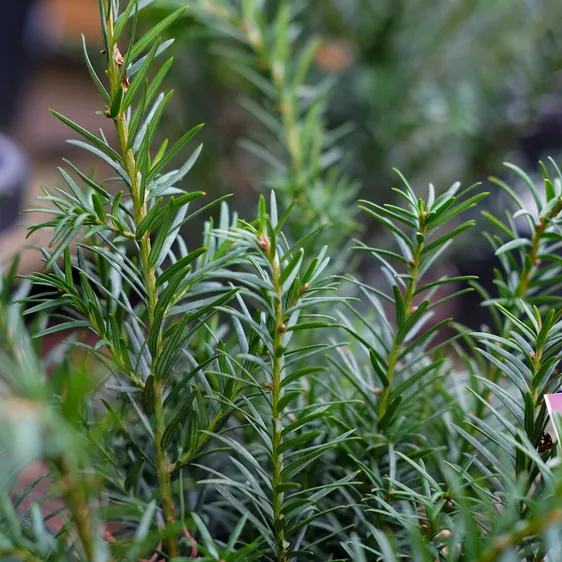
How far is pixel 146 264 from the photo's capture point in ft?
0.77

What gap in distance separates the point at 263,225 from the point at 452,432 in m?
0.14

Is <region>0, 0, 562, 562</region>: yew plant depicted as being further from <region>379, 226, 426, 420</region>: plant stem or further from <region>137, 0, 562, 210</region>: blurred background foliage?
<region>137, 0, 562, 210</region>: blurred background foliage

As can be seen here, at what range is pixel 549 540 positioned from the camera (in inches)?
6.3

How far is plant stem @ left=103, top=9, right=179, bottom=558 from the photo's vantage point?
222 mm

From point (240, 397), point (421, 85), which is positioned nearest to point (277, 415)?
point (240, 397)

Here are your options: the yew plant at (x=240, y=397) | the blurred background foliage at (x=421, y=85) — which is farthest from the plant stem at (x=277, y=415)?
the blurred background foliage at (x=421, y=85)

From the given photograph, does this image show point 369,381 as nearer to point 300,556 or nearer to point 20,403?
point 300,556

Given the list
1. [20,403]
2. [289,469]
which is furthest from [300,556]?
[20,403]

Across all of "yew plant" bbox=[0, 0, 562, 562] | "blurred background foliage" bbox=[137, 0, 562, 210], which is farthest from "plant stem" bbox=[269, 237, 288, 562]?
"blurred background foliage" bbox=[137, 0, 562, 210]

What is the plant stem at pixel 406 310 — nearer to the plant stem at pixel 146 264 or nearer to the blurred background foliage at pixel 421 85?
the plant stem at pixel 146 264

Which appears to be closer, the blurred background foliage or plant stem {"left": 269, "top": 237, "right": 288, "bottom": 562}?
plant stem {"left": 269, "top": 237, "right": 288, "bottom": 562}

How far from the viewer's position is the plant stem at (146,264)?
0.73 ft

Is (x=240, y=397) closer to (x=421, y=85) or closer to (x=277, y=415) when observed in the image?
(x=277, y=415)

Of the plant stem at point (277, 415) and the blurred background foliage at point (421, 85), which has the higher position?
the blurred background foliage at point (421, 85)
